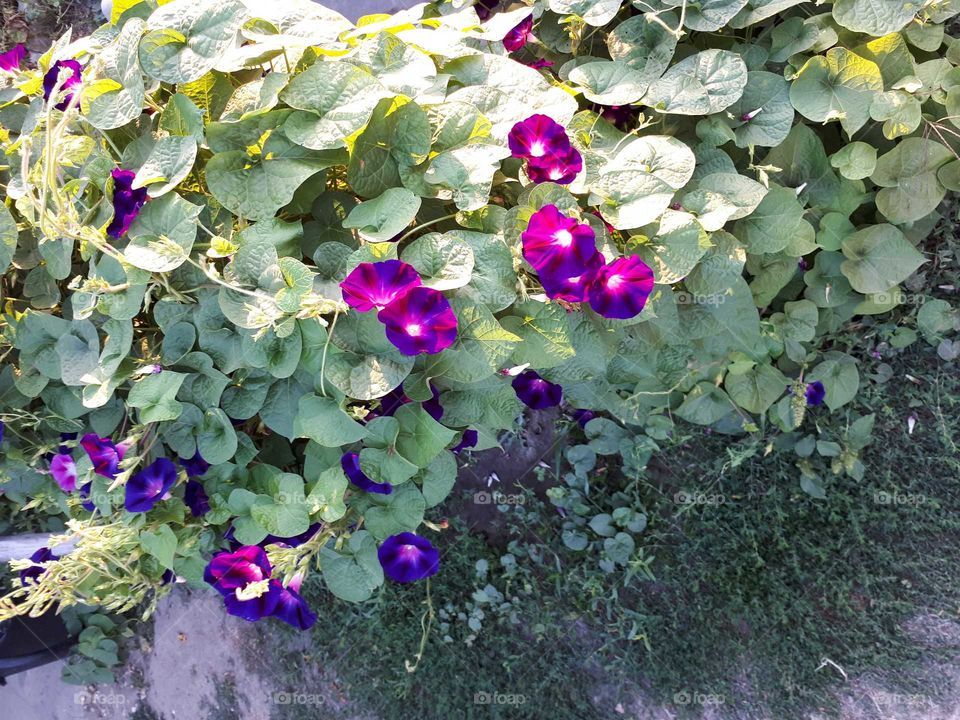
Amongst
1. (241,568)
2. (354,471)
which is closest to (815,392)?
(354,471)

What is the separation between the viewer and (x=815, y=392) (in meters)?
2.22

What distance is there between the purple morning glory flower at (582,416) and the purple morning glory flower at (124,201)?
1703 millimetres

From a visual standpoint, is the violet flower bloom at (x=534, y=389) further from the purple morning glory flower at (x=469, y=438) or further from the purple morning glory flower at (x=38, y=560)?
the purple morning glory flower at (x=38, y=560)

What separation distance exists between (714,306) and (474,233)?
72 centimetres

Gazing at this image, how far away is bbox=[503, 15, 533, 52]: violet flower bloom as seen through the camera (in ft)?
5.43

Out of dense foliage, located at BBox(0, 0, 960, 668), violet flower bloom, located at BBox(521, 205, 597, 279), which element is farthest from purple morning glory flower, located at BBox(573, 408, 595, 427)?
violet flower bloom, located at BBox(521, 205, 597, 279)

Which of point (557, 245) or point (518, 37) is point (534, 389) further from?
point (518, 37)

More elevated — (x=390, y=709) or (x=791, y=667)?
(x=791, y=667)

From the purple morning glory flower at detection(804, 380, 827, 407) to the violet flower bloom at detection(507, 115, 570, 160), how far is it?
1.36 m

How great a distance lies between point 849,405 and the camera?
2418mm

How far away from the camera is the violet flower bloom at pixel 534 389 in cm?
188

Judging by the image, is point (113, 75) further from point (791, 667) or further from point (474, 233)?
point (791, 667)

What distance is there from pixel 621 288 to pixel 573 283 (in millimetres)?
97

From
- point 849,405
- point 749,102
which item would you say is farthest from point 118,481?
point 849,405
